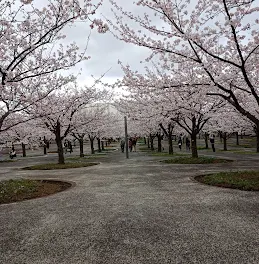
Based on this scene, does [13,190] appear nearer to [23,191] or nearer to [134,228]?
[23,191]

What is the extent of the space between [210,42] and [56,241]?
26.0 ft

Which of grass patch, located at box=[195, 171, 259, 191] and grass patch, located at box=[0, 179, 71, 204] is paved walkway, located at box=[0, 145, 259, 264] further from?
grass patch, located at box=[0, 179, 71, 204]

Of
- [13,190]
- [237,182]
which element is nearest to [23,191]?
[13,190]

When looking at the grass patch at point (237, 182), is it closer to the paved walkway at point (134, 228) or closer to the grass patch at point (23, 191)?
the paved walkway at point (134, 228)

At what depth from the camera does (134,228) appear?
16.4ft

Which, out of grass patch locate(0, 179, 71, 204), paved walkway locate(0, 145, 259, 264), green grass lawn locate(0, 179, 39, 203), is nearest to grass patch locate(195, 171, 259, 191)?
paved walkway locate(0, 145, 259, 264)

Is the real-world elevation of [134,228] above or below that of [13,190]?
below

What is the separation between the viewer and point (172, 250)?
4.02m

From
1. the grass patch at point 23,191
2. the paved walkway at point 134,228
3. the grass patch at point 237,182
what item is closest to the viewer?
the paved walkway at point 134,228

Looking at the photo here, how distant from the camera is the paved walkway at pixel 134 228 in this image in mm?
3920

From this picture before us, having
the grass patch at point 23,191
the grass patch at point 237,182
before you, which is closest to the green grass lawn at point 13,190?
the grass patch at point 23,191

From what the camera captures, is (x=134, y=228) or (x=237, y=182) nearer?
(x=134, y=228)

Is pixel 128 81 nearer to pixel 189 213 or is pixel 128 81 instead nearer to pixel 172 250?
pixel 189 213

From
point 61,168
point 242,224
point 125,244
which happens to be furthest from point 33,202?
point 61,168
